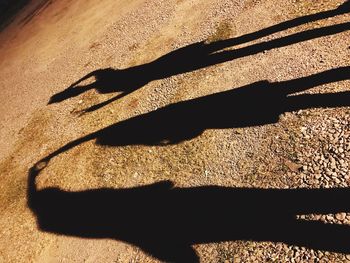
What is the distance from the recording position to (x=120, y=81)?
→ 34.8 ft

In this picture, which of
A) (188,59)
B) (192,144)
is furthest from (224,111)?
(188,59)

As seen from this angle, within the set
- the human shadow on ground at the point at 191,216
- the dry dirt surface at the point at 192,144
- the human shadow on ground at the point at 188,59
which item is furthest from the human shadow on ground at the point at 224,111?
the human shadow on ground at the point at 191,216

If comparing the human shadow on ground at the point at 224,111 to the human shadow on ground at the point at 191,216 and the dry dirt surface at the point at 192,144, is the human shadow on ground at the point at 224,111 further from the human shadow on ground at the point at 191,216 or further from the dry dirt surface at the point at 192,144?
the human shadow on ground at the point at 191,216

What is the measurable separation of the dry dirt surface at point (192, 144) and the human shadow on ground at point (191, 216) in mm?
23

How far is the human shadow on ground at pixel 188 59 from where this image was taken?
855cm

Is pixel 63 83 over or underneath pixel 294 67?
over

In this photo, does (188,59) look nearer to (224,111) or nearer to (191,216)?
(224,111)

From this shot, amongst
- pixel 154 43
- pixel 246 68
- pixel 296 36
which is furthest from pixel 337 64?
pixel 154 43

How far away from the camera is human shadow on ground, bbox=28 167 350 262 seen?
5.34 meters

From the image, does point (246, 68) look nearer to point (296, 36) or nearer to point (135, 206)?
point (296, 36)

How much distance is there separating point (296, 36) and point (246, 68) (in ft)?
4.97

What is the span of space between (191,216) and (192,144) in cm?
180

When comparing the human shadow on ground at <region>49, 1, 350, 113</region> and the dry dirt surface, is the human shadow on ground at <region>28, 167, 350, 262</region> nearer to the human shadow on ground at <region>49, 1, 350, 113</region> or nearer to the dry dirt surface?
the dry dirt surface

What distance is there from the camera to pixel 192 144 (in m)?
7.59
